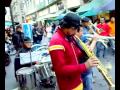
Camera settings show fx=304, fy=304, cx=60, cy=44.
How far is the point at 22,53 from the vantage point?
6.75m

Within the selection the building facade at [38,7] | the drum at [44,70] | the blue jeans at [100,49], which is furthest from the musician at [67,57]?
the building facade at [38,7]

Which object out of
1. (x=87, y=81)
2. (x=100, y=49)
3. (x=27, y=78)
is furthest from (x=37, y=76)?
(x=100, y=49)

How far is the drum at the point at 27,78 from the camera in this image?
20.3 feet

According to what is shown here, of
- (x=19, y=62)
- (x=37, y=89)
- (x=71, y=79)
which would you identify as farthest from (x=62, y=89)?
(x=19, y=62)

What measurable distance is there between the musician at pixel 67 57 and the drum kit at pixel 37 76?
335 cm

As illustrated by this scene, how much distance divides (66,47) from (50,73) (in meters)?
3.80

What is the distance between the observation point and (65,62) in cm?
281

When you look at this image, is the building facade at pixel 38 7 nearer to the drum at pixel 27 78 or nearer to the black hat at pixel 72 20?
the drum at pixel 27 78

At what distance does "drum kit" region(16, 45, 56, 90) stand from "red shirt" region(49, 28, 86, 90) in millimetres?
3358

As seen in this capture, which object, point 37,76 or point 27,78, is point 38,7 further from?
point 27,78

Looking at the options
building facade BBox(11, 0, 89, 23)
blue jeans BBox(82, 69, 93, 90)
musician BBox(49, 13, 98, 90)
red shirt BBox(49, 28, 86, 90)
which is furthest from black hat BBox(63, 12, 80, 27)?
building facade BBox(11, 0, 89, 23)

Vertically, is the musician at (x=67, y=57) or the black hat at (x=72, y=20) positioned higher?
the black hat at (x=72, y=20)

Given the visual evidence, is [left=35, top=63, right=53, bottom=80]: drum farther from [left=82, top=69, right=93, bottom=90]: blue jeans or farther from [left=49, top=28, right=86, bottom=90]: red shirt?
[left=49, top=28, right=86, bottom=90]: red shirt
